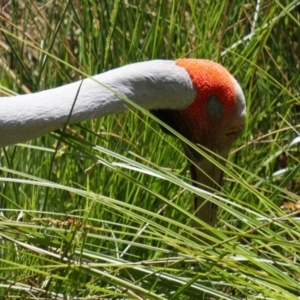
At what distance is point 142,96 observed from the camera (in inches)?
98.9

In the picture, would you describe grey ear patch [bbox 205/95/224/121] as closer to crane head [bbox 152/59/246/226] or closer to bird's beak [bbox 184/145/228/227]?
crane head [bbox 152/59/246/226]

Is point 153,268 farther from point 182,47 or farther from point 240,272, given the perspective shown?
point 182,47

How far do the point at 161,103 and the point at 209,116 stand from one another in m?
0.29

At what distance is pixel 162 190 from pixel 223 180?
0.28m

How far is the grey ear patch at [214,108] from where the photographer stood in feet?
9.21

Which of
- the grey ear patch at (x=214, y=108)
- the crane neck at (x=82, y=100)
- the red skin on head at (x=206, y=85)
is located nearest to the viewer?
the crane neck at (x=82, y=100)

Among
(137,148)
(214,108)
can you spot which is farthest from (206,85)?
(137,148)

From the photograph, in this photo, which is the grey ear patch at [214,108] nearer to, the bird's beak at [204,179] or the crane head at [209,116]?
the crane head at [209,116]

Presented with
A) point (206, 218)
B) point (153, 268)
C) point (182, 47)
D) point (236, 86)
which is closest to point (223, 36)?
point (182, 47)

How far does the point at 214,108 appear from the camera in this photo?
9.30 ft

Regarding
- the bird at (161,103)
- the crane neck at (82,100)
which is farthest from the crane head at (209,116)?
the crane neck at (82,100)

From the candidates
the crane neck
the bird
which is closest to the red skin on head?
the bird

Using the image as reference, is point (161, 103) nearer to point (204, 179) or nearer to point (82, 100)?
point (82, 100)

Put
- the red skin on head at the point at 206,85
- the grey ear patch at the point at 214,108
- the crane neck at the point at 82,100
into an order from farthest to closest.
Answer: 1. the grey ear patch at the point at 214,108
2. the red skin on head at the point at 206,85
3. the crane neck at the point at 82,100
